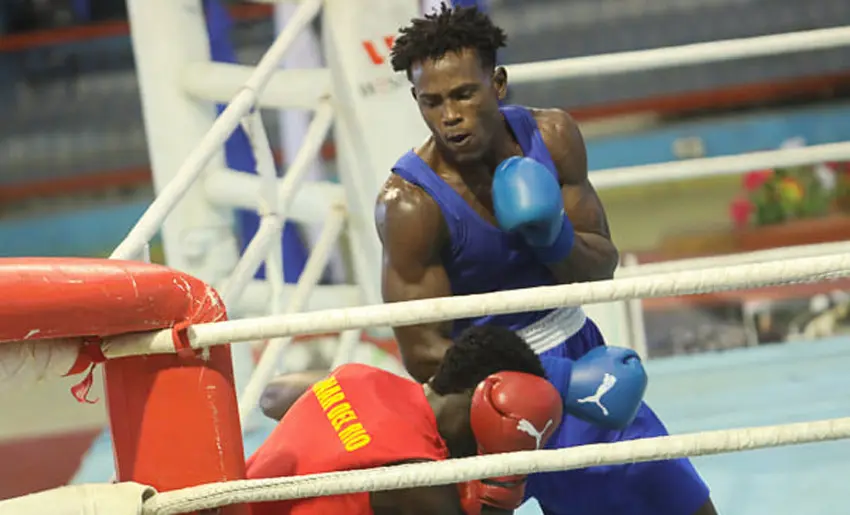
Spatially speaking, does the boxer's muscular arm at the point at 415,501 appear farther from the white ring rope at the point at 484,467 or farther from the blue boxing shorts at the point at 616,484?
the blue boxing shorts at the point at 616,484

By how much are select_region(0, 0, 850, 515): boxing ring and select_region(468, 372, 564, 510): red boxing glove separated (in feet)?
0.43

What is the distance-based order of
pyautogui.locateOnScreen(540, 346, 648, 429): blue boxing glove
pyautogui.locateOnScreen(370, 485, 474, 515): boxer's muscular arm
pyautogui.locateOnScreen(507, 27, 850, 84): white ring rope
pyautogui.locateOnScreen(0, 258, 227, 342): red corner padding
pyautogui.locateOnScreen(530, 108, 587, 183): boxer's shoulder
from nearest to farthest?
pyautogui.locateOnScreen(0, 258, 227, 342): red corner padding
pyautogui.locateOnScreen(370, 485, 474, 515): boxer's muscular arm
pyautogui.locateOnScreen(540, 346, 648, 429): blue boxing glove
pyautogui.locateOnScreen(530, 108, 587, 183): boxer's shoulder
pyautogui.locateOnScreen(507, 27, 850, 84): white ring rope

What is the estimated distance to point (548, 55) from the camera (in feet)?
26.2

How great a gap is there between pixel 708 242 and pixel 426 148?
15.4 feet

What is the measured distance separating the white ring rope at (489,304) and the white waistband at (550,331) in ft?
1.54

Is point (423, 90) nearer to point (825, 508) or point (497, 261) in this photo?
point (497, 261)

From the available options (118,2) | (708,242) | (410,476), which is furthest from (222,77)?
(118,2)

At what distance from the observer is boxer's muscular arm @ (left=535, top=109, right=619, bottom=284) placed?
4.89ft

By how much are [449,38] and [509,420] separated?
47 centimetres

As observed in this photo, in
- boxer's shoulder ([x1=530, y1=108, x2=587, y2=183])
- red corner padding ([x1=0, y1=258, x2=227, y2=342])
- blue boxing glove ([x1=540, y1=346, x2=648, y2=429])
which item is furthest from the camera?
boxer's shoulder ([x1=530, y1=108, x2=587, y2=183])

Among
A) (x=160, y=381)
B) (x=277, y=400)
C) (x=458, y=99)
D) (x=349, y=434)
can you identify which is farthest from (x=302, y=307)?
(x=160, y=381)

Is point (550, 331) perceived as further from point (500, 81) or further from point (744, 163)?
point (744, 163)

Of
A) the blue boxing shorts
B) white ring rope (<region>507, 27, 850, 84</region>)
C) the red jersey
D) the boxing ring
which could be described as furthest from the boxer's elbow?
white ring rope (<region>507, 27, 850, 84</region>)

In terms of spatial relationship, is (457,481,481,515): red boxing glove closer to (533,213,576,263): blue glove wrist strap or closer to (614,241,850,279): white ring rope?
(533,213,576,263): blue glove wrist strap
